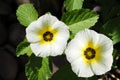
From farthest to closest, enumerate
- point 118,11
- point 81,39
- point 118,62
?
point 118,62 < point 118,11 < point 81,39

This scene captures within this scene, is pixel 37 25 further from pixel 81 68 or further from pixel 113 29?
pixel 113 29

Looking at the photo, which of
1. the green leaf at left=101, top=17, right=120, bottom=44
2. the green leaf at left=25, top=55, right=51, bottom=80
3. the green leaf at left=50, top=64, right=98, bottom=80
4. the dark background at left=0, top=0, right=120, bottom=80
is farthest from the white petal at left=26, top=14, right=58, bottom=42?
the dark background at left=0, top=0, right=120, bottom=80

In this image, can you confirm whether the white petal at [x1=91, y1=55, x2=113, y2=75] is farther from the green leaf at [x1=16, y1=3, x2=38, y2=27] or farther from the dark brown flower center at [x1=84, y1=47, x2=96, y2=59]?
the green leaf at [x1=16, y1=3, x2=38, y2=27]

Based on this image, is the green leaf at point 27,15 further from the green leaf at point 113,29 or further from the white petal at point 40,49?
the green leaf at point 113,29

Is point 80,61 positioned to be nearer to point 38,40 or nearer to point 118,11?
point 38,40

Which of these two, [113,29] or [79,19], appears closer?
[79,19]

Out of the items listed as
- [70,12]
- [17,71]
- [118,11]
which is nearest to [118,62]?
[118,11]

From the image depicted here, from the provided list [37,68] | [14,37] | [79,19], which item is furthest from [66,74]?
[14,37]

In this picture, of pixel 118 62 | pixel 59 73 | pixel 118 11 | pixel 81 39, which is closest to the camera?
pixel 81 39
